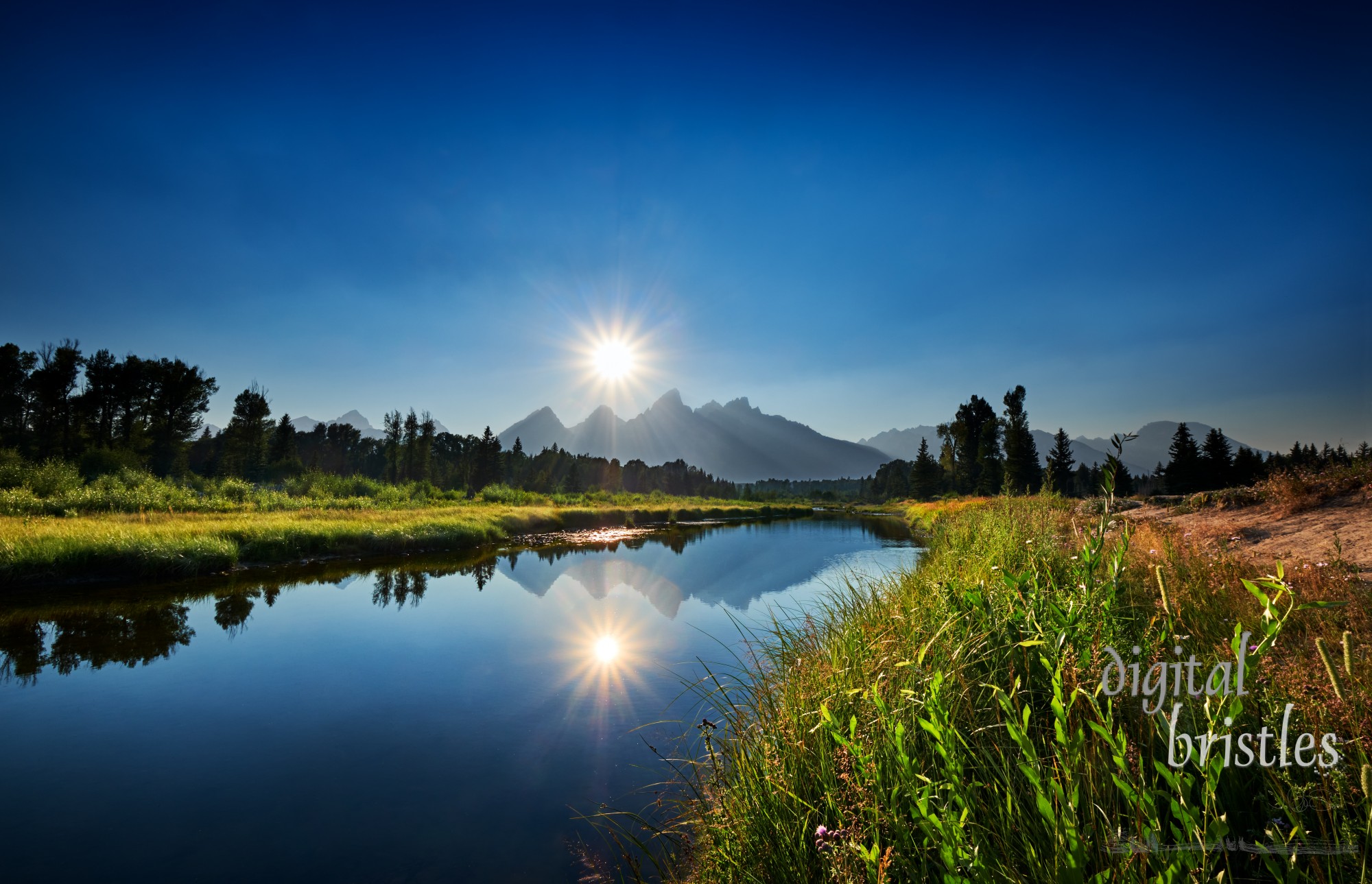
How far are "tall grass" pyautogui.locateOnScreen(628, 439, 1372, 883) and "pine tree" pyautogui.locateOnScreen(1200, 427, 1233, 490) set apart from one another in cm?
4543

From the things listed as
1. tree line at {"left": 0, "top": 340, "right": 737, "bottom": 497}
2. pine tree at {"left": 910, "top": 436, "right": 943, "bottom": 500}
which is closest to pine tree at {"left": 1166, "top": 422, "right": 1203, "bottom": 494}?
pine tree at {"left": 910, "top": 436, "right": 943, "bottom": 500}

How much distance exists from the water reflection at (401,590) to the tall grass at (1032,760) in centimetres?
467

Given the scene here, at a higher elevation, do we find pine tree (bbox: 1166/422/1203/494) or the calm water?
pine tree (bbox: 1166/422/1203/494)

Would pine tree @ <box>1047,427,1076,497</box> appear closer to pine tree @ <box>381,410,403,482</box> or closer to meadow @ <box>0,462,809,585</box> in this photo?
meadow @ <box>0,462,809,585</box>

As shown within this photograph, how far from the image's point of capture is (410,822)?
13.1 ft

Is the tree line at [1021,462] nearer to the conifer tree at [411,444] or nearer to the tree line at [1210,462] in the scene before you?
the tree line at [1210,462]

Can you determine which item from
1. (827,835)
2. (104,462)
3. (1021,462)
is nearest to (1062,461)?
(1021,462)

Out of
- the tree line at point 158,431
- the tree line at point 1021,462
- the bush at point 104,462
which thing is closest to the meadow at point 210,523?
the bush at point 104,462

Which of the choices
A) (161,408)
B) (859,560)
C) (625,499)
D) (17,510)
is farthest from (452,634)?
(161,408)

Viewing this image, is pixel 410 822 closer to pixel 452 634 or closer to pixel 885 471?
pixel 452 634

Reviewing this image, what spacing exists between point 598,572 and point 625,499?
35566mm

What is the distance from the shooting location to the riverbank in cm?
1104

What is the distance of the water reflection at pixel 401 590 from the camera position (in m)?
7.57

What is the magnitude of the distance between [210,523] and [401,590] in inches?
346
